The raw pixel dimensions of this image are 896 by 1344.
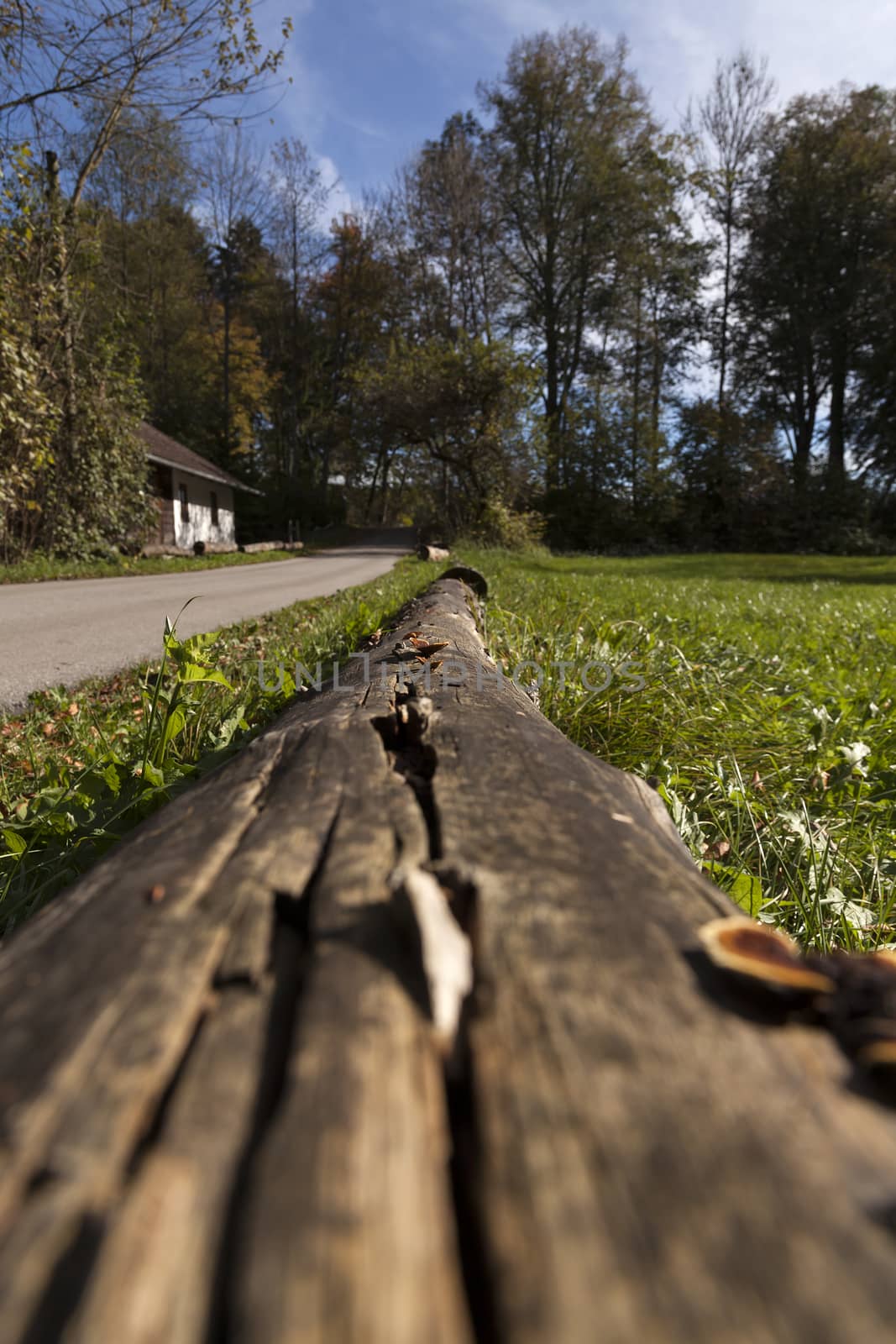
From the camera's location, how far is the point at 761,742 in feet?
9.32

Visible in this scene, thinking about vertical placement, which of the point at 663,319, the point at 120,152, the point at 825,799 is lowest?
the point at 825,799

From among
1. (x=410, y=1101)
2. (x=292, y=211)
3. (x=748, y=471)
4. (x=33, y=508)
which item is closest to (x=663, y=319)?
(x=748, y=471)

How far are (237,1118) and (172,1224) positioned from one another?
A: 0.08 metres

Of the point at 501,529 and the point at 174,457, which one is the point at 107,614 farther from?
the point at 174,457

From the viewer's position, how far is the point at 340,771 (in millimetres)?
1209

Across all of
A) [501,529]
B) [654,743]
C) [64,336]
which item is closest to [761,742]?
[654,743]

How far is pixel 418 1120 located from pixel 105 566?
602 inches

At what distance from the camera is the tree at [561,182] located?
2828cm

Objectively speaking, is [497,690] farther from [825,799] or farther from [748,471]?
[748,471]

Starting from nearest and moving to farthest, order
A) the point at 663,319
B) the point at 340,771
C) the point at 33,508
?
the point at 340,771 < the point at 33,508 < the point at 663,319

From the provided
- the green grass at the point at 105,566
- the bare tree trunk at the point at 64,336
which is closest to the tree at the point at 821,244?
the green grass at the point at 105,566

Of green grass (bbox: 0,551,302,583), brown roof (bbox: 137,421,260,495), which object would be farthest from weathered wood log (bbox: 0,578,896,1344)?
brown roof (bbox: 137,421,260,495)

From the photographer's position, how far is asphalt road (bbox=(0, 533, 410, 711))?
450 centimetres

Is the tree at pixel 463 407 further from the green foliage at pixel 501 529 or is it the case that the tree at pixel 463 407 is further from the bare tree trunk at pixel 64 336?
the bare tree trunk at pixel 64 336
